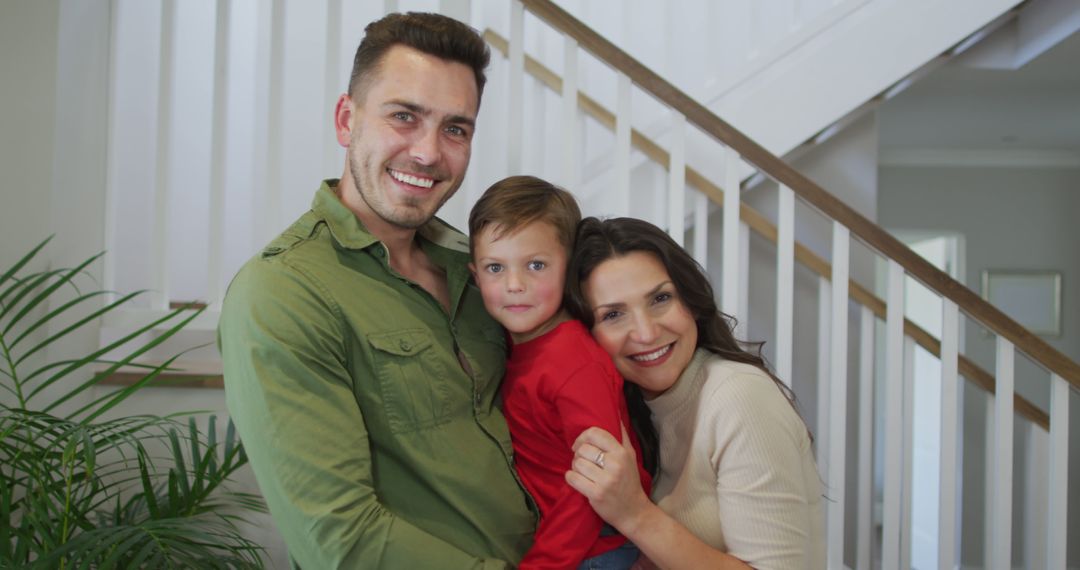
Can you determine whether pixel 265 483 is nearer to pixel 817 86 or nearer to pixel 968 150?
pixel 817 86

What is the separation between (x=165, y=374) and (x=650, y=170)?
166 cm

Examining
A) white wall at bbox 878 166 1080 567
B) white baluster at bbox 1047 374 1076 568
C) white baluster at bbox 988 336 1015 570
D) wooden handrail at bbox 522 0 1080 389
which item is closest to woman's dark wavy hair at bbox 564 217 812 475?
wooden handrail at bbox 522 0 1080 389

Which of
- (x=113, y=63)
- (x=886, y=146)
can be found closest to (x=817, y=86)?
(x=113, y=63)

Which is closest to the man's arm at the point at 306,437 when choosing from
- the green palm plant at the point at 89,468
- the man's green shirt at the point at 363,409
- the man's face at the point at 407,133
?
the man's green shirt at the point at 363,409

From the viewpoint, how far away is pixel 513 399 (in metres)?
1.26

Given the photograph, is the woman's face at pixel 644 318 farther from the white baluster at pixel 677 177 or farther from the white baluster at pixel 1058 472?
the white baluster at pixel 1058 472

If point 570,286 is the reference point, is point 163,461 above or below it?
below

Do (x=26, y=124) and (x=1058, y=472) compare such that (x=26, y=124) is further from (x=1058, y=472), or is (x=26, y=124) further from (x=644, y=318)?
(x=1058, y=472)

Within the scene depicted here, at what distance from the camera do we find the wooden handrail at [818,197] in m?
1.89

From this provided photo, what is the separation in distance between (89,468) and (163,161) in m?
0.90

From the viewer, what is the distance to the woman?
3.57 feet

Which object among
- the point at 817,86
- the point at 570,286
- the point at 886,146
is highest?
the point at 886,146

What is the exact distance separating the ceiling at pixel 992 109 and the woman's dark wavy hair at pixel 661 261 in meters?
2.42

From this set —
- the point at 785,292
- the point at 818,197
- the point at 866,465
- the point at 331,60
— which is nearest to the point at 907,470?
the point at 866,465
